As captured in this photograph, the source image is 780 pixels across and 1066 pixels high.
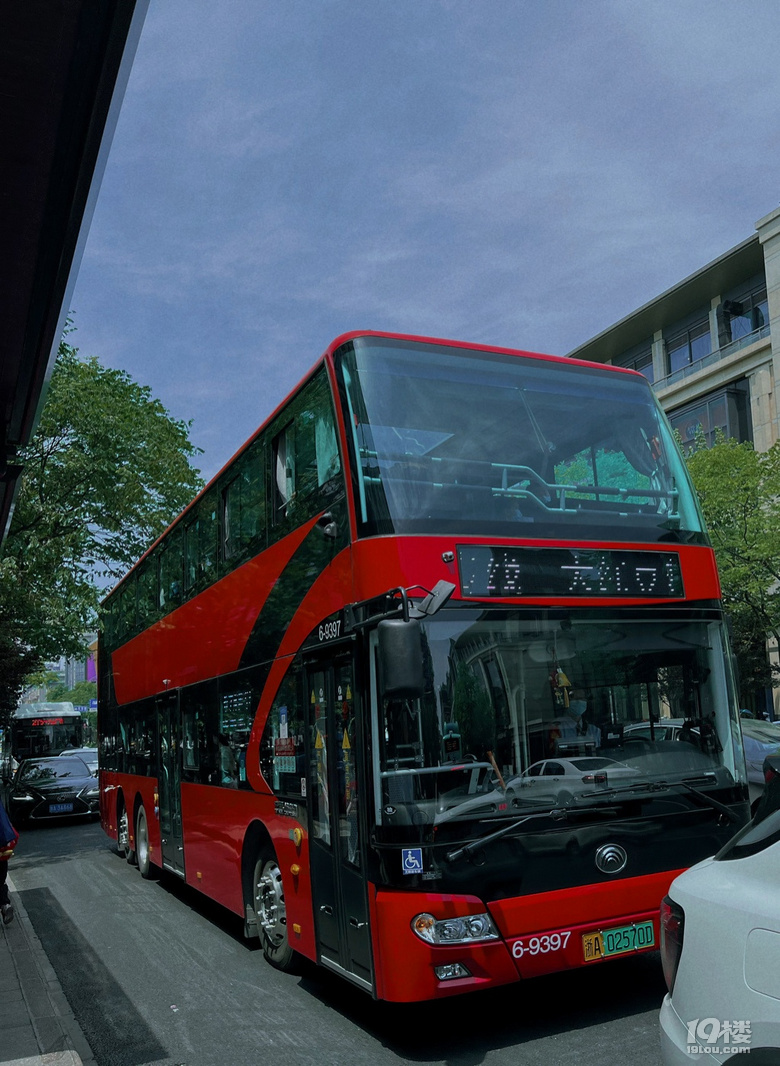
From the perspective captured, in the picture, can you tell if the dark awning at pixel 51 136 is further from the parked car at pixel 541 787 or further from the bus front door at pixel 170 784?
the bus front door at pixel 170 784

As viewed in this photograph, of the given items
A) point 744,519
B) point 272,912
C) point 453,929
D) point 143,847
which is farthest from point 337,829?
point 744,519

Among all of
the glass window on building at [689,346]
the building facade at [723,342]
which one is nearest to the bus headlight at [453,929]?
the building facade at [723,342]

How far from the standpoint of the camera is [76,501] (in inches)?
854

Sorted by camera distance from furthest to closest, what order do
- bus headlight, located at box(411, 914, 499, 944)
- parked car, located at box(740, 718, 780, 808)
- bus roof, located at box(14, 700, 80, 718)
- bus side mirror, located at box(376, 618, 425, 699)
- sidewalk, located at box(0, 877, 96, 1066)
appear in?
bus roof, located at box(14, 700, 80, 718), parked car, located at box(740, 718, 780, 808), sidewalk, located at box(0, 877, 96, 1066), bus headlight, located at box(411, 914, 499, 944), bus side mirror, located at box(376, 618, 425, 699)

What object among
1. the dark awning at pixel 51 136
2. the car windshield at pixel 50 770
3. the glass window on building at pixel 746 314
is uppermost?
the glass window on building at pixel 746 314

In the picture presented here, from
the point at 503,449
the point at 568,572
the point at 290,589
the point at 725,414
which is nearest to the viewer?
the point at 568,572

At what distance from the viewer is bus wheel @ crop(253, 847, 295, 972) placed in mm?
7391

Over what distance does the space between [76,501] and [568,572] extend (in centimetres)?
1766

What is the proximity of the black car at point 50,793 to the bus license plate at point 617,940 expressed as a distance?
18082mm

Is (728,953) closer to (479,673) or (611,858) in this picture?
(479,673)

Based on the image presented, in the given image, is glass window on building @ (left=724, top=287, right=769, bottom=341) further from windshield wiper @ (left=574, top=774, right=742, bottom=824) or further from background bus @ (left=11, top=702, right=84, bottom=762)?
windshield wiper @ (left=574, top=774, right=742, bottom=824)

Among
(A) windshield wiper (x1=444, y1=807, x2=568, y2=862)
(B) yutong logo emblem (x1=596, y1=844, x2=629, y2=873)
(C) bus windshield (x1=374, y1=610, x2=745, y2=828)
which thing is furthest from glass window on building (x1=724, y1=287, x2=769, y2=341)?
(A) windshield wiper (x1=444, y1=807, x2=568, y2=862)

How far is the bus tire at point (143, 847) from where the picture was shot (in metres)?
13.1

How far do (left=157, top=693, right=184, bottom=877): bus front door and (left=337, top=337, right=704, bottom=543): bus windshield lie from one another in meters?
5.94
